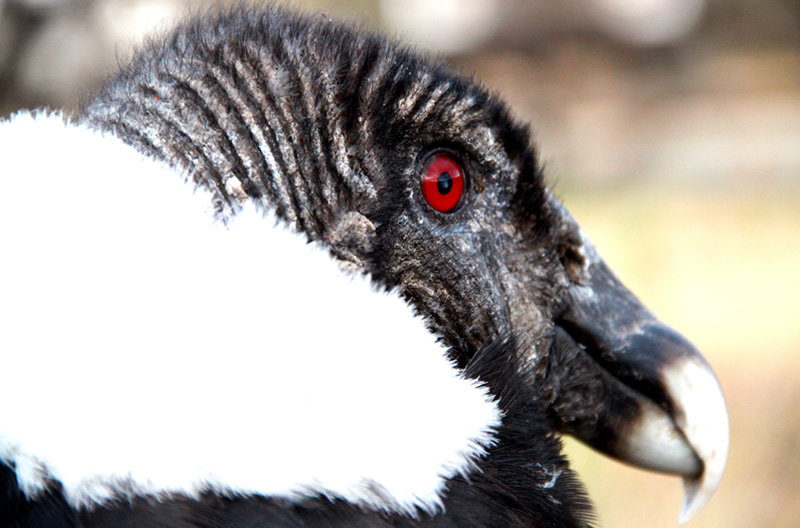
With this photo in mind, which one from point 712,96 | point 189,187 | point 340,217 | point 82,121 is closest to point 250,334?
point 189,187

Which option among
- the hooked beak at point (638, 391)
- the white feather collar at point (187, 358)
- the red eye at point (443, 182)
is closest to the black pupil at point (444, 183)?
the red eye at point (443, 182)

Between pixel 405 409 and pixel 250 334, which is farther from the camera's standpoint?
pixel 405 409

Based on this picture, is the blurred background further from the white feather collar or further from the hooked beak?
the white feather collar

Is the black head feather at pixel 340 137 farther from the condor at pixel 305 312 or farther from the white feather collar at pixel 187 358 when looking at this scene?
the white feather collar at pixel 187 358

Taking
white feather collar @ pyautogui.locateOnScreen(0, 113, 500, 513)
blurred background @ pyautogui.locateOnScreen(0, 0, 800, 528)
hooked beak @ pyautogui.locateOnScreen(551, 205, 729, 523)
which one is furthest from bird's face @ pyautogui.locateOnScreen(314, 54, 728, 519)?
blurred background @ pyautogui.locateOnScreen(0, 0, 800, 528)

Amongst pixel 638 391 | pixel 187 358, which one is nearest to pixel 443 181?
pixel 638 391

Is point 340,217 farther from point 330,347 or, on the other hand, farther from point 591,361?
point 591,361

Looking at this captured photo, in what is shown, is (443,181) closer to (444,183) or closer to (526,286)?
(444,183)
